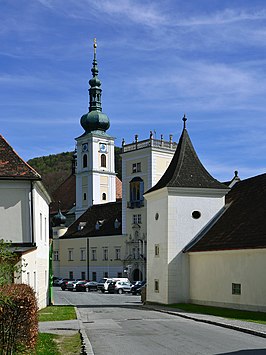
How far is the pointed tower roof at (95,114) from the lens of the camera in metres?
94.0

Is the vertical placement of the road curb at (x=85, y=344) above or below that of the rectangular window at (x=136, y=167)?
below

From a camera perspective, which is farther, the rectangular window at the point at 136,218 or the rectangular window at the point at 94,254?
the rectangular window at the point at 94,254

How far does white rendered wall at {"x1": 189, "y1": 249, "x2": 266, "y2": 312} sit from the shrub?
17.0 meters

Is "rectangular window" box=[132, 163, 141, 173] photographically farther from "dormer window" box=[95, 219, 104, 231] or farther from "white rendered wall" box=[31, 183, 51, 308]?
"white rendered wall" box=[31, 183, 51, 308]

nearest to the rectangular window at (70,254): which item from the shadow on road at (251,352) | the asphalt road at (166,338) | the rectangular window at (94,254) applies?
the rectangular window at (94,254)

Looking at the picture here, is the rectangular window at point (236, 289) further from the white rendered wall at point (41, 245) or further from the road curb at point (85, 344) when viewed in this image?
the road curb at point (85, 344)

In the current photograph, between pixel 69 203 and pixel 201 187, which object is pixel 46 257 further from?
pixel 69 203

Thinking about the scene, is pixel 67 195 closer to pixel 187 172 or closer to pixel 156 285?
pixel 156 285

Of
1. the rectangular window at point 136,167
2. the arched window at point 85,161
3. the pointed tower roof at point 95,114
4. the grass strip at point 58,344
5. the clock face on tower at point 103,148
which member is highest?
the pointed tower roof at point 95,114

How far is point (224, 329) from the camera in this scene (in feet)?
66.2

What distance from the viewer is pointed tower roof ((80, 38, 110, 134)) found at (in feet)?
308

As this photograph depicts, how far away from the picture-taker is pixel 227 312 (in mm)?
27781

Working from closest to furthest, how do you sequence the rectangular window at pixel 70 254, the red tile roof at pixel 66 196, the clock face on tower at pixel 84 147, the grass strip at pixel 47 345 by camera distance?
the grass strip at pixel 47 345
the rectangular window at pixel 70 254
the clock face on tower at pixel 84 147
the red tile roof at pixel 66 196

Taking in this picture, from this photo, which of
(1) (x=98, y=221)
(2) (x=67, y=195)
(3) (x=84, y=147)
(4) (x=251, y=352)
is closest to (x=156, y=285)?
(4) (x=251, y=352)
